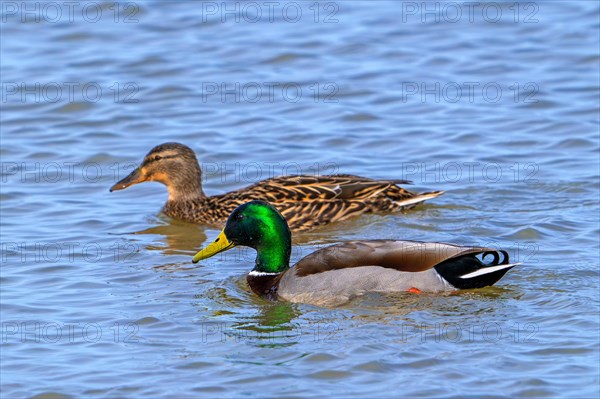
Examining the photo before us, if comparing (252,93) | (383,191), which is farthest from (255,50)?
(383,191)

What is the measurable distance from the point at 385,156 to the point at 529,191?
2.10 meters

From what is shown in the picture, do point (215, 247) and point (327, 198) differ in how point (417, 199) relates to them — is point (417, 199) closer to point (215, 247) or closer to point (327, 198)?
point (327, 198)

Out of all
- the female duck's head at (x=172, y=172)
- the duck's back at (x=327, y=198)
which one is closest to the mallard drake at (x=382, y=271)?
the duck's back at (x=327, y=198)

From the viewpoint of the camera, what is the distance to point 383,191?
13680 millimetres

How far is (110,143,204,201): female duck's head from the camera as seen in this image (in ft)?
47.2

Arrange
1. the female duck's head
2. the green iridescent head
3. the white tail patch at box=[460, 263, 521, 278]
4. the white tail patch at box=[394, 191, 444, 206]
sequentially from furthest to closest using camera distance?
the female duck's head < the white tail patch at box=[394, 191, 444, 206] < the green iridescent head < the white tail patch at box=[460, 263, 521, 278]

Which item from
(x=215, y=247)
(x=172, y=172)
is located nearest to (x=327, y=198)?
(x=172, y=172)

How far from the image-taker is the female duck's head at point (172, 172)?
1438cm

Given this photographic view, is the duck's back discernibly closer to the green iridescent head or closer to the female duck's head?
the female duck's head

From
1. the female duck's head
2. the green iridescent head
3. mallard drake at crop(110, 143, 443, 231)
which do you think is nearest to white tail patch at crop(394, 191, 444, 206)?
mallard drake at crop(110, 143, 443, 231)

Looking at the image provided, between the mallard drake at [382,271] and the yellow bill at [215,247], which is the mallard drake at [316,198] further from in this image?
the mallard drake at [382,271]

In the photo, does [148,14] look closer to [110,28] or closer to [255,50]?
[110,28]

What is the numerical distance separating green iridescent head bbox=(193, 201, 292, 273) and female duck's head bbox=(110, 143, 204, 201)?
9.45 feet

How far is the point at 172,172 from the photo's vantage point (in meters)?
14.5
